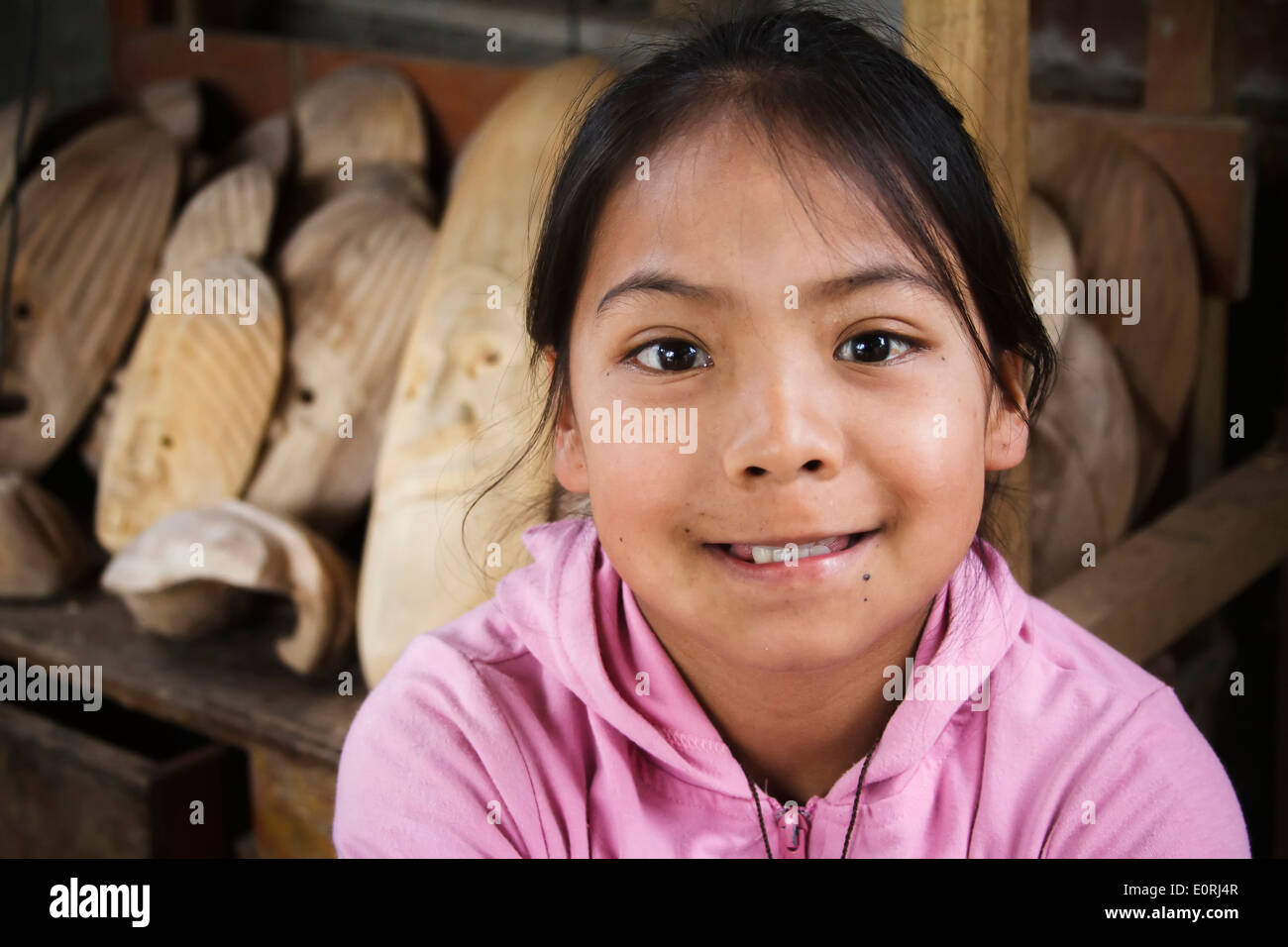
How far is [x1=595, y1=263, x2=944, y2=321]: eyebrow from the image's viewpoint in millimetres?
691

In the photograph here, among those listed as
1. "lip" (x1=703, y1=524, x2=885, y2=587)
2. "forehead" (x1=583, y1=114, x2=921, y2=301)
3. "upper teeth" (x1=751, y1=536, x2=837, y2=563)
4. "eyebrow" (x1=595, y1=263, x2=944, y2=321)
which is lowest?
"lip" (x1=703, y1=524, x2=885, y2=587)

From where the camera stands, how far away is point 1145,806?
76 centimetres

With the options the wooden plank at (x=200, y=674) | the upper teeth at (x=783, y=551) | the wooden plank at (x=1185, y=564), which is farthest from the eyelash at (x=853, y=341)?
the wooden plank at (x=200, y=674)

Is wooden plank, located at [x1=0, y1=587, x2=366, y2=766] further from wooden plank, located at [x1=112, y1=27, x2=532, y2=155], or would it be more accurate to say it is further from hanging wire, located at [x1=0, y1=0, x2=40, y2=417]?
wooden plank, located at [x1=112, y1=27, x2=532, y2=155]

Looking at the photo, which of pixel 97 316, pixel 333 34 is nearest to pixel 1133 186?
pixel 97 316

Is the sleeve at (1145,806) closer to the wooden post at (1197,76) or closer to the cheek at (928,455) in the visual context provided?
the cheek at (928,455)

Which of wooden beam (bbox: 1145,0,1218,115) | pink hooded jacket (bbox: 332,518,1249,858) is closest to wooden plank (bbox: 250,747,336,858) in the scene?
pink hooded jacket (bbox: 332,518,1249,858)

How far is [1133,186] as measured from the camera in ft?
4.89

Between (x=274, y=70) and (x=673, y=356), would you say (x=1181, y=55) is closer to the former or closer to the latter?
(x=673, y=356)

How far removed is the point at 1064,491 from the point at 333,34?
1.79m

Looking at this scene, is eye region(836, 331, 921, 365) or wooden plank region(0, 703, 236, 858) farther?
wooden plank region(0, 703, 236, 858)

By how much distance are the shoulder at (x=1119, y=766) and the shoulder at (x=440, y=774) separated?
309 millimetres

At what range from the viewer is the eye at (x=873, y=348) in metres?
0.70

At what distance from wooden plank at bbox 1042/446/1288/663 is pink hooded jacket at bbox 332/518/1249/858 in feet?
0.95
